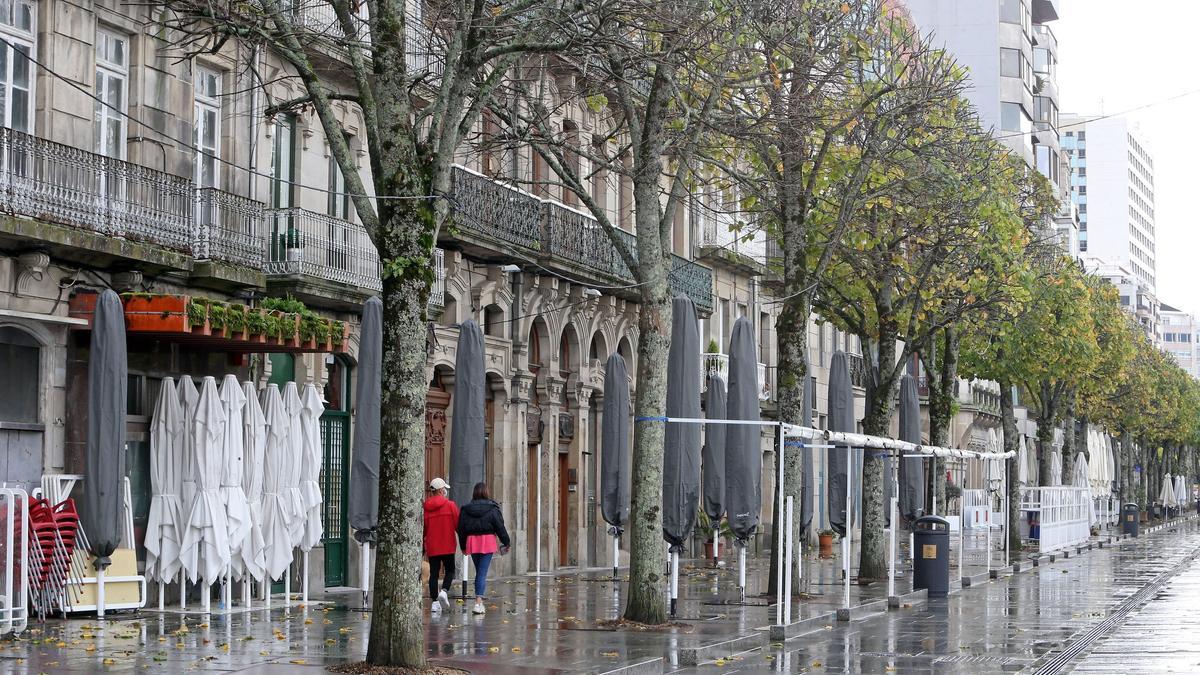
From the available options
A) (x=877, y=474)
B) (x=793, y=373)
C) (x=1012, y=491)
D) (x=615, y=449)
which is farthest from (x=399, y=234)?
(x=1012, y=491)

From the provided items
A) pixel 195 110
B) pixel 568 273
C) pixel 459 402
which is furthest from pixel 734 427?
pixel 568 273

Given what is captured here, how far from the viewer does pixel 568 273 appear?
34281 mm

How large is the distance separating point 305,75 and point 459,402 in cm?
987

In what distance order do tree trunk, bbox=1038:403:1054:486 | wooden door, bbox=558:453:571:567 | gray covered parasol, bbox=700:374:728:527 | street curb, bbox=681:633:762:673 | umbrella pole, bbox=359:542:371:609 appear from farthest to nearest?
tree trunk, bbox=1038:403:1054:486
wooden door, bbox=558:453:571:567
gray covered parasol, bbox=700:374:728:527
umbrella pole, bbox=359:542:371:609
street curb, bbox=681:633:762:673

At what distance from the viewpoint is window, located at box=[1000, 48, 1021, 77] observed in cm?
7888

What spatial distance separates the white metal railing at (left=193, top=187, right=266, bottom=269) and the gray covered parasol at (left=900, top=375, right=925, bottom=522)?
553 inches

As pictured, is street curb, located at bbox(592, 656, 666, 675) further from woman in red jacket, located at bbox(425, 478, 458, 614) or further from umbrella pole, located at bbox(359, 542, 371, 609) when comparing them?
woman in red jacket, located at bbox(425, 478, 458, 614)

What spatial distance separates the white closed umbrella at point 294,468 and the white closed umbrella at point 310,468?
0.12 meters

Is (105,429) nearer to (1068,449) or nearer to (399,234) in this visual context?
(399,234)

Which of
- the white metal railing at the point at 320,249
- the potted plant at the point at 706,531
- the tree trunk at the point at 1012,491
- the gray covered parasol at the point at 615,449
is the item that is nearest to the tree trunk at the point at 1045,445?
the tree trunk at the point at 1012,491

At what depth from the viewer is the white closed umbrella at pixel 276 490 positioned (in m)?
22.7

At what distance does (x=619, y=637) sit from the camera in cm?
1850

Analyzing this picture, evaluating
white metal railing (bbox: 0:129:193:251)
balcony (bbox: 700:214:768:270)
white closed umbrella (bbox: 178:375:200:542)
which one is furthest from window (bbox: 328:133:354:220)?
balcony (bbox: 700:214:768:270)

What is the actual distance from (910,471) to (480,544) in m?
13.0
